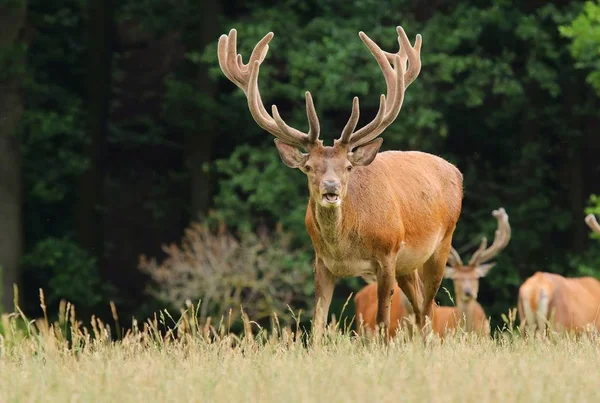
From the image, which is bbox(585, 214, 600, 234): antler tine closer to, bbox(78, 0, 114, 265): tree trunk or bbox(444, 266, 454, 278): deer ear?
bbox(444, 266, 454, 278): deer ear

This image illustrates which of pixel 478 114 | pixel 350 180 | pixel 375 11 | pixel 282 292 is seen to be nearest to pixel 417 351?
pixel 350 180

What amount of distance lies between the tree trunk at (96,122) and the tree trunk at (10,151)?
2276 millimetres

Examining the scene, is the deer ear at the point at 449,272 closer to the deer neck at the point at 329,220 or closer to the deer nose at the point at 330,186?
the deer neck at the point at 329,220

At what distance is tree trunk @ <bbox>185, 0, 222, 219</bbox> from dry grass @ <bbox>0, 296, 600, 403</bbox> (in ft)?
49.5

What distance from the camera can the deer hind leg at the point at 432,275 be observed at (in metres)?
9.66

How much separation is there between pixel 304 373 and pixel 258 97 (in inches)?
123

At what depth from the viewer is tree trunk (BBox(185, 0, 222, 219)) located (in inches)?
890

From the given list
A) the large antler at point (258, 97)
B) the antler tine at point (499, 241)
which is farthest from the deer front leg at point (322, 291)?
the antler tine at point (499, 241)

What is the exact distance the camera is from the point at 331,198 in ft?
26.3

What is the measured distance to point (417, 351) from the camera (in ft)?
22.3

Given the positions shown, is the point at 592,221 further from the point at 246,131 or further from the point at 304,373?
the point at 246,131

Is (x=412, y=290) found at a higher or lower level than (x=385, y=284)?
lower

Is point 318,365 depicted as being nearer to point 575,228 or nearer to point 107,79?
point 575,228

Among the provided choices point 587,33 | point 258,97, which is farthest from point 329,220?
point 587,33
